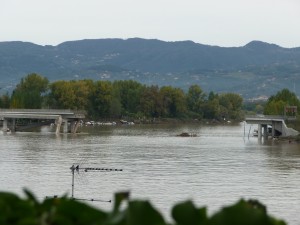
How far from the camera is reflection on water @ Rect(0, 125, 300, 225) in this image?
31250mm

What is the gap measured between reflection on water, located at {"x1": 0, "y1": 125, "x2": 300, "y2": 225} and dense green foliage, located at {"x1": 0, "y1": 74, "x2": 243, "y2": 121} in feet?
182

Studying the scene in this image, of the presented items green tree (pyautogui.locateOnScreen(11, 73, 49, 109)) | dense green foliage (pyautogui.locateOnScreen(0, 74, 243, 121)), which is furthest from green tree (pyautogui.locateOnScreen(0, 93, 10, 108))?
green tree (pyautogui.locateOnScreen(11, 73, 49, 109))

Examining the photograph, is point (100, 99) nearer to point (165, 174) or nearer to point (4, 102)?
point (4, 102)

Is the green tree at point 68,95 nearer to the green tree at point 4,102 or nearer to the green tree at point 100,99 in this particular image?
the green tree at point 100,99

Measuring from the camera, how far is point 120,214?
275 centimetres

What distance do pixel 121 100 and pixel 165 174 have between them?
112 m

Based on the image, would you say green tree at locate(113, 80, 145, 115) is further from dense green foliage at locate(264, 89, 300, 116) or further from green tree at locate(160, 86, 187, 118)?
dense green foliage at locate(264, 89, 300, 116)

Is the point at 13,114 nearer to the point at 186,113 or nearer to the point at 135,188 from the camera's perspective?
the point at 135,188

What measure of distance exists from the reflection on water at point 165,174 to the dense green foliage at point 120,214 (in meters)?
23.5

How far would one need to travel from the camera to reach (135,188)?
33.9 metres

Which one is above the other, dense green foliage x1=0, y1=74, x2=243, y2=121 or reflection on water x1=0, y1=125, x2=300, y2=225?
dense green foliage x1=0, y1=74, x2=243, y2=121

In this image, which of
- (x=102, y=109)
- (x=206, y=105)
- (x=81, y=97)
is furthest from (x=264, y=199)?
(x=206, y=105)

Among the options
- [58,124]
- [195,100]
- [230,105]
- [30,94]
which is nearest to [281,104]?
[58,124]

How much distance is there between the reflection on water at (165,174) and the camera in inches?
1230
